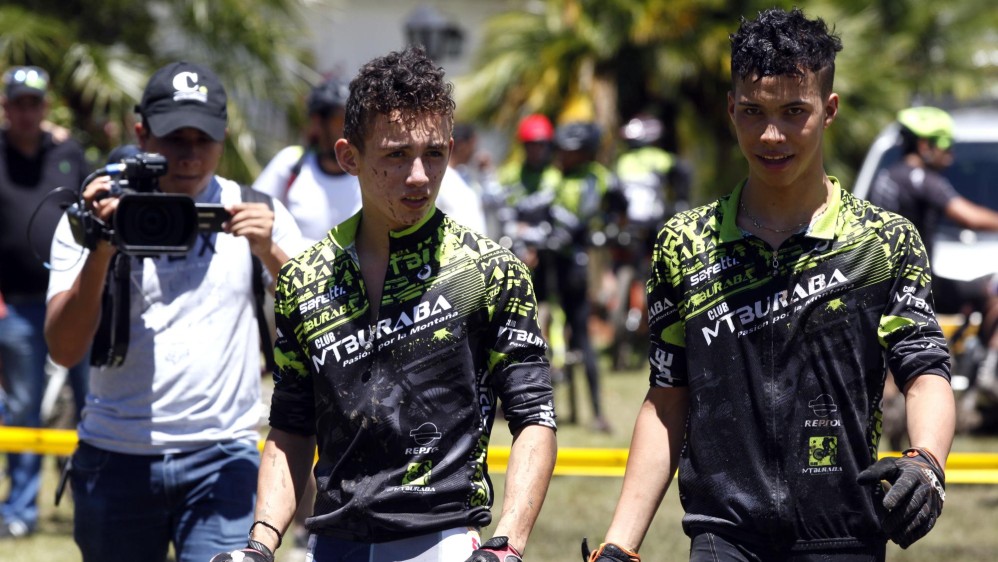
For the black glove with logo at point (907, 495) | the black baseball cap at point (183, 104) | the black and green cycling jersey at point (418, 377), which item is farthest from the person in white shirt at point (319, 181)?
the black glove with logo at point (907, 495)

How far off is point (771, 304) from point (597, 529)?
14.7ft

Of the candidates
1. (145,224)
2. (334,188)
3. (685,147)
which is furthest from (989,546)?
(685,147)

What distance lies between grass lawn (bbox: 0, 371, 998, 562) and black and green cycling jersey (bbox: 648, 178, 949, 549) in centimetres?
377

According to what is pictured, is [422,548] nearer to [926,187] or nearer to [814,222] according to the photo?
[814,222]

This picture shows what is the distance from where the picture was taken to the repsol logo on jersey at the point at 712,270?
3.23 meters

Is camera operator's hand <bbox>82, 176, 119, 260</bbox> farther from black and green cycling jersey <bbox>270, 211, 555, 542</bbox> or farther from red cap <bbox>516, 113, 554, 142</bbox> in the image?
red cap <bbox>516, 113, 554, 142</bbox>

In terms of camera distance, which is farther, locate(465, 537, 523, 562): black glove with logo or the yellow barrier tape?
the yellow barrier tape

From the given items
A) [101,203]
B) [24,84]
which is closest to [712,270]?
[101,203]

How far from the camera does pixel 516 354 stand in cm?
317

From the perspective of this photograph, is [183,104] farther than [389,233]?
Yes

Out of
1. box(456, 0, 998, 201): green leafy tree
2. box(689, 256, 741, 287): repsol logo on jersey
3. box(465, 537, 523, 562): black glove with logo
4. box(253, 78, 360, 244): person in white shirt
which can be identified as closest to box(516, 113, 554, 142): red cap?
box(253, 78, 360, 244): person in white shirt

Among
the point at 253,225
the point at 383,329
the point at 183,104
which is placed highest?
A: the point at 183,104

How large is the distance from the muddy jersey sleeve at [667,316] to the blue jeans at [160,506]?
140cm

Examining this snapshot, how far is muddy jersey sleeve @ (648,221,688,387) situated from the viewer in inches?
130
